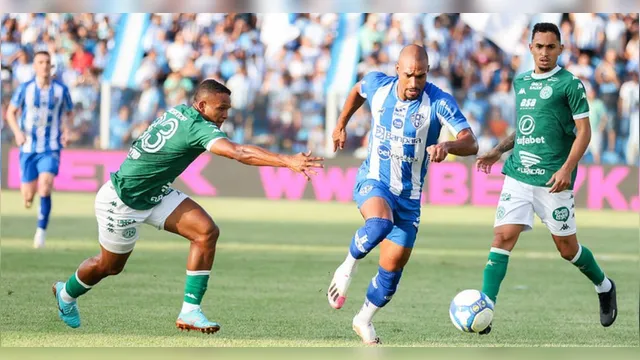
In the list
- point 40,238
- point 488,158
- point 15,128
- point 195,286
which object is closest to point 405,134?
point 488,158

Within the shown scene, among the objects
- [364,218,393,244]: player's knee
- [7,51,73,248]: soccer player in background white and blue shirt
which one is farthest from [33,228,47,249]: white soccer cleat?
[364,218,393,244]: player's knee

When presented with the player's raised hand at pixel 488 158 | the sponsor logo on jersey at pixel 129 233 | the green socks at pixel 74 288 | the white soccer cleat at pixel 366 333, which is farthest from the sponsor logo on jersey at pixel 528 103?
the green socks at pixel 74 288

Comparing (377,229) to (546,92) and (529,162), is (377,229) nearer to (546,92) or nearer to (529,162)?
Answer: (529,162)

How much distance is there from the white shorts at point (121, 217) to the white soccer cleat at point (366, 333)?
151 centimetres

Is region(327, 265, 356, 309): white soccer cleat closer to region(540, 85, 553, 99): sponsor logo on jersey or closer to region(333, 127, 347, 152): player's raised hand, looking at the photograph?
region(333, 127, 347, 152): player's raised hand

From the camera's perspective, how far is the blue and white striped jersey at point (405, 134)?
822cm

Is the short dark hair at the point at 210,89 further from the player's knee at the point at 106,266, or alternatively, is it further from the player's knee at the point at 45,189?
the player's knee at the point at 45,189

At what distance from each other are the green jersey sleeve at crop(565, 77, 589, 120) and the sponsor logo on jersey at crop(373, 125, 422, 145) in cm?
115

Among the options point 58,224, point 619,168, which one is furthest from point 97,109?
point 619,168

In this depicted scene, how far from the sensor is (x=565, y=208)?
873cm

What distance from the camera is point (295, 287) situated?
1116 cm

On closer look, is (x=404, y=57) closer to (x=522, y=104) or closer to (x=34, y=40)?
(x=522, y=104)

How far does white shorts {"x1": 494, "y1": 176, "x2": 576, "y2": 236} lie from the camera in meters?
8.60

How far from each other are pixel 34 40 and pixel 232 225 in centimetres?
852
